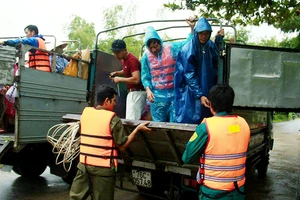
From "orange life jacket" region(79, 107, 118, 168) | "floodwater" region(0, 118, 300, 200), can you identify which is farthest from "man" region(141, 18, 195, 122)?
"floodwater" region(0, 118, 300, 200)

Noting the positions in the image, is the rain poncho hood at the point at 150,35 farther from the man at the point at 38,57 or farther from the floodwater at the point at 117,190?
the floodwater at the point at 117,190

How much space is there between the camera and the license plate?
3787 millimetres

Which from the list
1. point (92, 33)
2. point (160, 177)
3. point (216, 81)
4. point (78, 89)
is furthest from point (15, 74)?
point (92, 33)

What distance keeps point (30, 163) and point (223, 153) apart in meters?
4.45

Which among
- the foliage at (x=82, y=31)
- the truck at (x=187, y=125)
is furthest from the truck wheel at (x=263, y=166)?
the foliage at (x=82, y=31)

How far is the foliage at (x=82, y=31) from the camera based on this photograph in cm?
2423

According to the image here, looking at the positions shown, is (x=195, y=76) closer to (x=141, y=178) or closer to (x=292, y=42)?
(x=141, y=178)

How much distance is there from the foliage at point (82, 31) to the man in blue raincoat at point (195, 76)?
21.3m

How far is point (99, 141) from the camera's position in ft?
9.80

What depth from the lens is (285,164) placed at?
857 cm

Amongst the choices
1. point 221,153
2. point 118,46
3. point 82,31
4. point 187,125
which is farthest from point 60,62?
point 82,31

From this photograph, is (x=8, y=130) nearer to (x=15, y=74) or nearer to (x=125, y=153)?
(x=15, y=74)

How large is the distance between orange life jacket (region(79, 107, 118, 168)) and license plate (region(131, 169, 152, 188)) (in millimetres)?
882

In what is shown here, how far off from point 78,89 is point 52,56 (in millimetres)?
757
